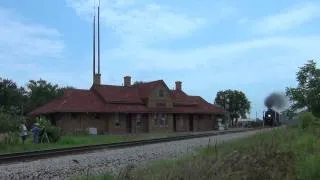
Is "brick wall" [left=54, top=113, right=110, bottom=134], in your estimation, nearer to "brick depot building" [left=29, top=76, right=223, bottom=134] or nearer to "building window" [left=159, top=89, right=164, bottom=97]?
"brick depot building" [left=29, top=76, right=223, bottom=134]

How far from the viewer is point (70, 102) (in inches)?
2571

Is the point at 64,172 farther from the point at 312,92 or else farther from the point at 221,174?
the point at 312,92

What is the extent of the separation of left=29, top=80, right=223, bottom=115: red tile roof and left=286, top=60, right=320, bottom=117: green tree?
101 feet

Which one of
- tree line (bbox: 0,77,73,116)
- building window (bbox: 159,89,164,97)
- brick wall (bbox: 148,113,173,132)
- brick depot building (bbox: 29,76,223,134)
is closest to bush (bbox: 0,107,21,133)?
brick depot building (bbox: 29,76,223,134)

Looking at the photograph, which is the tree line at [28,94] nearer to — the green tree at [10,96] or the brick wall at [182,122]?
the green tree at [10,96]

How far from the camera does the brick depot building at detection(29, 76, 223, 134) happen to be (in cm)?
6506

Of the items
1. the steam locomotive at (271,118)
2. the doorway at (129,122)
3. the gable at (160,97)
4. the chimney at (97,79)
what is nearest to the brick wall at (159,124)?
the gable at (160,97)

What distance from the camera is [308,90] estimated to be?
3812 cm

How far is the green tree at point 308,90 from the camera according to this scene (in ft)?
123

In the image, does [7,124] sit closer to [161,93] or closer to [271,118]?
[271,118]

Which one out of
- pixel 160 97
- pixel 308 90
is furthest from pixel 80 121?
pixel 308 90

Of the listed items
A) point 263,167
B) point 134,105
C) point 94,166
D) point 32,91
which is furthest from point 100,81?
point 263,167

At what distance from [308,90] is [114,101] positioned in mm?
34806

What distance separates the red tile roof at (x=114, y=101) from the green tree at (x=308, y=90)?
3069 cm
